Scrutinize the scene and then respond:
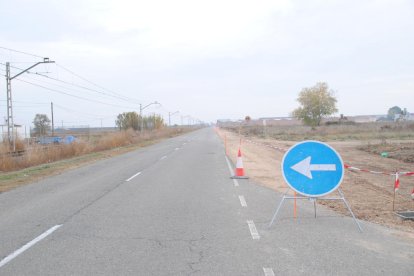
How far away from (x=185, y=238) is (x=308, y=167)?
2.49 metres

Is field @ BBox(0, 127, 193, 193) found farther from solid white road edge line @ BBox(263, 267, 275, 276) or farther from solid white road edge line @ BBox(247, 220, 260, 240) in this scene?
solid white road edge line @ BBox(263, 267, 275, 276)

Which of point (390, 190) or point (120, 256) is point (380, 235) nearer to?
point (120, 256)

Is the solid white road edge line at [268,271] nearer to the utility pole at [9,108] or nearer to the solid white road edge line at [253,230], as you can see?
the solid white road edge line at [253,230]

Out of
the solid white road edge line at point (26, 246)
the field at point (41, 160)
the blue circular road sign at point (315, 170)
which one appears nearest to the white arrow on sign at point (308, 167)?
the blue circular road sign at point (315, 170)

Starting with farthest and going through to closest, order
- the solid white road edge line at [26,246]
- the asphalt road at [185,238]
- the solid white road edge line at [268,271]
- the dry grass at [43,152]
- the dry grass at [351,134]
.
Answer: the dry grass at [351,134] → the dry grass at [43,152] → the solid white road edge line at [26,246] → the asphalt road at [185,238] → the solid white road edge line at [268,271]

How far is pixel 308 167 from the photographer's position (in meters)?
7.11

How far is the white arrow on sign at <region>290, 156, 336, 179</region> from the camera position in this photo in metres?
7.08

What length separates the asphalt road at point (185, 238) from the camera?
16.6ft

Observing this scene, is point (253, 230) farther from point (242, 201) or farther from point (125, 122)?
point (125, 122)

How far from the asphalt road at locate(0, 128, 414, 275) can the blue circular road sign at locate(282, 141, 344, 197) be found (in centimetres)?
69

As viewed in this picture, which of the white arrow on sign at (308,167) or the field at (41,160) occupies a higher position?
the white arrow on sign at (308,167)

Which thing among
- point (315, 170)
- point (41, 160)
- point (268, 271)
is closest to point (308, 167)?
point (315, 170)

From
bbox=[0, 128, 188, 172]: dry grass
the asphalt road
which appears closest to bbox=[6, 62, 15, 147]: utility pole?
bbox=[0, 128, 188, 172]: dry grass

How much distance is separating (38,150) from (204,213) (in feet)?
65.7
